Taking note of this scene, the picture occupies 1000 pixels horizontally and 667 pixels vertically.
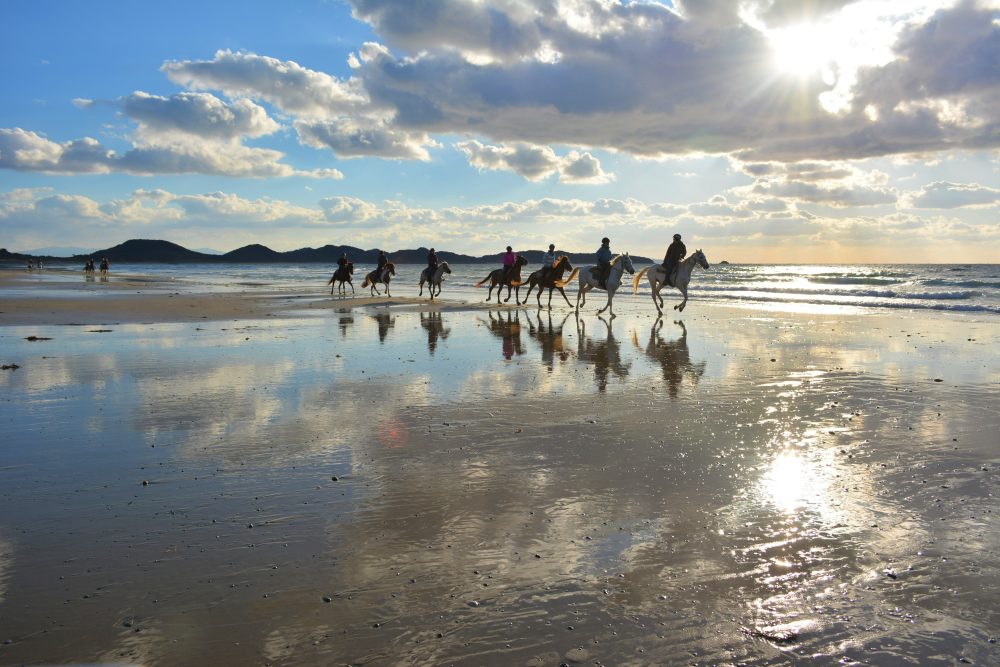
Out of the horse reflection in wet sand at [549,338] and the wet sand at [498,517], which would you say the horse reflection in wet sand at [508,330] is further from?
the wet sand at [498,517]

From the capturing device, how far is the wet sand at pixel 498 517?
11.0 ft

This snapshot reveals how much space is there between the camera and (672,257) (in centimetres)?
2320

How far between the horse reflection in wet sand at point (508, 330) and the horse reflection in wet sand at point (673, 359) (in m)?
2.58

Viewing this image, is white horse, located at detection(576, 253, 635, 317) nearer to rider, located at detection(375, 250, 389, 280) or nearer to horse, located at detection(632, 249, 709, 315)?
horse, located at detection(632, 249, 709, 315)

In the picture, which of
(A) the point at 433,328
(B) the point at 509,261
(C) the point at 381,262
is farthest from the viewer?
(C) the point at 381,262

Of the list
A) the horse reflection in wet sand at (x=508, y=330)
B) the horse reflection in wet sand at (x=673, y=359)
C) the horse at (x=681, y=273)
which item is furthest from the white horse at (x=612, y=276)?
the horse reflection in wet sand at (x=673, y=359)

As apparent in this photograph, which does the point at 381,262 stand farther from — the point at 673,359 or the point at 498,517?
the point at 498,517

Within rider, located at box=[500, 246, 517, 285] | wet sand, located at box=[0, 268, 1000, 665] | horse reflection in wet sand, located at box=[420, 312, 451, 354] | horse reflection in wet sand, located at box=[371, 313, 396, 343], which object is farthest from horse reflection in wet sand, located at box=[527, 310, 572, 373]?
rider, located at box=[500, 246, 517, 285]

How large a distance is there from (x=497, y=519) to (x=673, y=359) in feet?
27.1

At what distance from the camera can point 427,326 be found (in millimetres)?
18703

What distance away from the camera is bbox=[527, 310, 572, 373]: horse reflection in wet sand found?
1247 cm

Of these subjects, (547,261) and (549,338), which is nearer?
(549,338)

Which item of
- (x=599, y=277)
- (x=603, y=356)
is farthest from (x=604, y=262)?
(x=603, y=356)

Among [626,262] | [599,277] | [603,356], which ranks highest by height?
[626,262]
